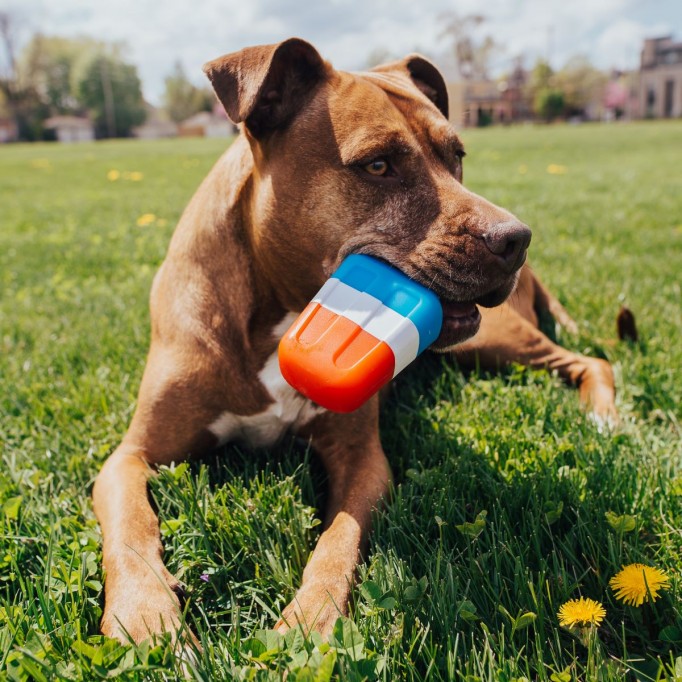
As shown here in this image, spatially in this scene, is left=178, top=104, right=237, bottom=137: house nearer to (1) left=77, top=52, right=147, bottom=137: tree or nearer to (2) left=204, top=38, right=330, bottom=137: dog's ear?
(1) left=77, top=52, right=147, bottom=137: tree

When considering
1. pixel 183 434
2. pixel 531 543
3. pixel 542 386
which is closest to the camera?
pixel 531 543

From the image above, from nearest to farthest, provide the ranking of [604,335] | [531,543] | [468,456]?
[531,543] → [468,456] → [604,335]

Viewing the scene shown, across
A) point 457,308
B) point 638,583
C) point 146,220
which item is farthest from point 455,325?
point 146,220

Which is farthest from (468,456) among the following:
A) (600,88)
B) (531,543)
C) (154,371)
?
(600,88)

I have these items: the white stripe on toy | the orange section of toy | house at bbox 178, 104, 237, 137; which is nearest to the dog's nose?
the white stripe on toy

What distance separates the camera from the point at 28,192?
12648mm

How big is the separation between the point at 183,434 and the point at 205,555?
2.18ft

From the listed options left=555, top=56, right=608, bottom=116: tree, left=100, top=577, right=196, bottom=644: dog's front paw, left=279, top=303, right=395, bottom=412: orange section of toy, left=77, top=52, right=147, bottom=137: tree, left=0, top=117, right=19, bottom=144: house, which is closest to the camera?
left=100, top=577, right=196, bottom=644: dog's front paw

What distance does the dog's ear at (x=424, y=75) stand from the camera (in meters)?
3.30

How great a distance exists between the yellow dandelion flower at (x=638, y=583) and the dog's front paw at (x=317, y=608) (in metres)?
0.74

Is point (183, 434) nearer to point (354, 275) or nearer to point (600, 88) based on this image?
point (354, 275)

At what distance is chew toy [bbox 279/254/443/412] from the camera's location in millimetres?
2053

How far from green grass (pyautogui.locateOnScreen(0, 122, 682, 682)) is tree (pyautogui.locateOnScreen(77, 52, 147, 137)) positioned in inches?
3093

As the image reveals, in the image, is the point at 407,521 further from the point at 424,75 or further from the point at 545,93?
the point at 545,93
